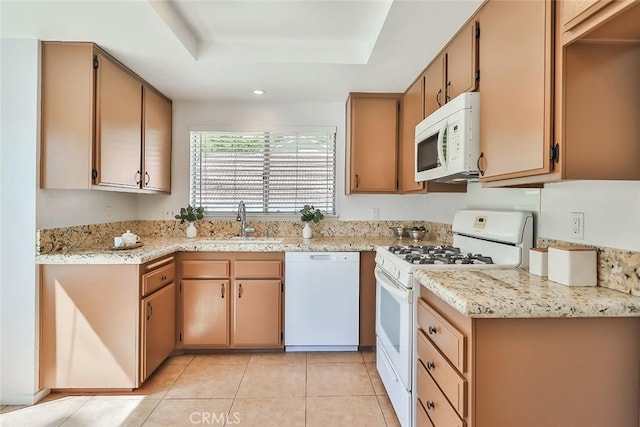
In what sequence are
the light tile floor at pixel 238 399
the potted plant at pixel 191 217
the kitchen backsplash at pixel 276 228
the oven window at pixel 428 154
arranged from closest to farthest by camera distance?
the light tile floor at pixel 238 399, the oven window at pixel 428 154, the potted plant at pixel 191 217, the kitchen backsplash at pixel 276 228

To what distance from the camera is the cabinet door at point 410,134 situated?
257cm

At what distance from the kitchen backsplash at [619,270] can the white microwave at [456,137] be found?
64 centimetres

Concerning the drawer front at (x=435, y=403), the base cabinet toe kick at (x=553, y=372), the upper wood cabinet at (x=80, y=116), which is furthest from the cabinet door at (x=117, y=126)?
the base cabinet toe kick at (x=553, y=372)

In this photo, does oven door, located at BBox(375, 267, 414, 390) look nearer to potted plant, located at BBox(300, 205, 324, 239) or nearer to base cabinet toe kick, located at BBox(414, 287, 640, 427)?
base cabinet toe kick, located at BBox(414, 287, 640, 427)

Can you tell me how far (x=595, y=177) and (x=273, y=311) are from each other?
7.40 feet

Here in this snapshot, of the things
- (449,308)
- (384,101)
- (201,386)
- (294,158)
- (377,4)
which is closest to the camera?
(449,308)

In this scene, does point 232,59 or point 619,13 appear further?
point 232,59

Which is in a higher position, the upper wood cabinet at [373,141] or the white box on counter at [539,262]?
the upper wood cabinet at [373,141]

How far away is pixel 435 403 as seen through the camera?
56.1 inches

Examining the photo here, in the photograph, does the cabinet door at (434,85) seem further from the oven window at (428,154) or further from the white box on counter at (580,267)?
the white box on counter at (580,267)

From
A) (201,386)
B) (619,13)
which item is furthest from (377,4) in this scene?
(201,386)

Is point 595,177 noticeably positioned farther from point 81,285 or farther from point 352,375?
point 81,285

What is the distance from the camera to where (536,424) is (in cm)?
114

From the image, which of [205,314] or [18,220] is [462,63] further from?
[18,220]
